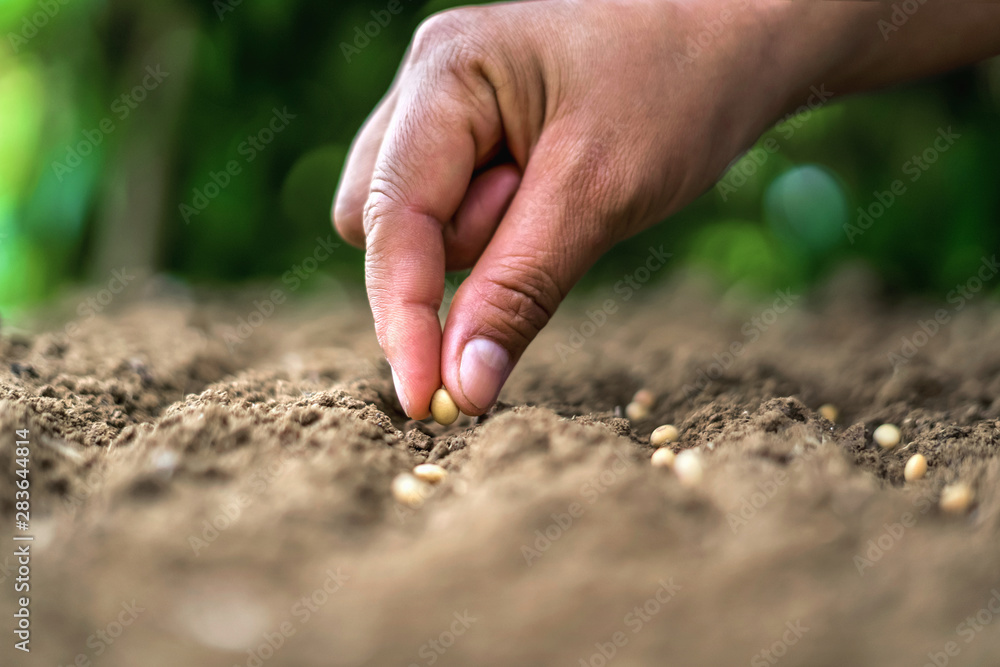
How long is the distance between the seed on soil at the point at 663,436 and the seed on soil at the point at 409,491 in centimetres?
38

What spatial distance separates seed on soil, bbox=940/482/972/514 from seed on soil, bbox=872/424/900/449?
229 mm

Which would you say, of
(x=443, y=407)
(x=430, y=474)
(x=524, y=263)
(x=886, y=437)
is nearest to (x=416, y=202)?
(x=524, y=263)

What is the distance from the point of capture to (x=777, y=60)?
114cm

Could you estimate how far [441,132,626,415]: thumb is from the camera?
1059 mm

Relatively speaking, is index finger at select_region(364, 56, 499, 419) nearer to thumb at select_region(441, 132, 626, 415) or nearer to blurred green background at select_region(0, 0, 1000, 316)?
thumb at select_region(441, 132, 626, 415)

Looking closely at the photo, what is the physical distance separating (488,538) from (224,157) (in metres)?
2.93

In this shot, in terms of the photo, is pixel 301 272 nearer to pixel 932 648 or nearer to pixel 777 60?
pixel 777 60

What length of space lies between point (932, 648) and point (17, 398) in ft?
3.54

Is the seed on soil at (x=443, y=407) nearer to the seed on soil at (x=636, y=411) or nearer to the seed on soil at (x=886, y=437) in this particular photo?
the seed on soil at (x=636, y=411)

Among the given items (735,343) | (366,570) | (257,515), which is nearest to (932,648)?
→ (366,570)

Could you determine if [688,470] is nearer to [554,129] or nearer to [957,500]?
[957,500]

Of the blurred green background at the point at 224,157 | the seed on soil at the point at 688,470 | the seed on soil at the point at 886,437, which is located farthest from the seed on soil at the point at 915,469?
the blurred green background at the point at 224,157

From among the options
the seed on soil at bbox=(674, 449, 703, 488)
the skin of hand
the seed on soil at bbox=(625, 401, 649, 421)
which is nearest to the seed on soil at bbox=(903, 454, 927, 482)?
the seed on soil at bbox=(674, 449, 703, 488)

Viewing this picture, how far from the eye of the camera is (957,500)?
79cm
